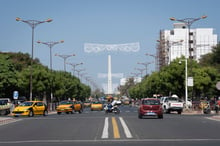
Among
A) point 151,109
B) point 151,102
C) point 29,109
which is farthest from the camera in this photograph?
point 29,109

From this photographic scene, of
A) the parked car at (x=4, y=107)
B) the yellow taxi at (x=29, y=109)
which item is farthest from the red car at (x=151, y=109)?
the parked car at (x=4, y=107)

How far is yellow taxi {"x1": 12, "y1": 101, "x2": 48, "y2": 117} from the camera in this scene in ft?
150

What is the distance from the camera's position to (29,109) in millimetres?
46312

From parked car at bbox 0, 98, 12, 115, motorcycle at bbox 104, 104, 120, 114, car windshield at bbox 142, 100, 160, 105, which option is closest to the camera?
car windshield at bbox 142, 100, 160, 105

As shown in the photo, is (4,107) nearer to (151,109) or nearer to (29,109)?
(29,109)

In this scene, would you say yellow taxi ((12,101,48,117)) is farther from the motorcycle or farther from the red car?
the red car

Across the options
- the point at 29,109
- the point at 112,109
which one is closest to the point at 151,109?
the point at 29,109

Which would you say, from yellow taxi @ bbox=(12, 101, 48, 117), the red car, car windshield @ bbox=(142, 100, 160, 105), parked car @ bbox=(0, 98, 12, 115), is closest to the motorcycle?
yellow taxi @ bbox=(12, 101, 48, 117)

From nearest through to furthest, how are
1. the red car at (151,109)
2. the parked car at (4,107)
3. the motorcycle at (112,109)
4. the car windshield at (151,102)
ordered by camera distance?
1. the red car at (151,109)
2. the car windshield at (151,102)
3. the parked car at (4,107)
4. the motorcycle at (112,109)

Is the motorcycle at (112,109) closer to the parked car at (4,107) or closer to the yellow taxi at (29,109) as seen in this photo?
the yellow taxi at (29,109)

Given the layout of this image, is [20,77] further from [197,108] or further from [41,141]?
[41,141]

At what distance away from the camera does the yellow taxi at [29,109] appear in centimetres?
4572

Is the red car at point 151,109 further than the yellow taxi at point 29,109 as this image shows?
No

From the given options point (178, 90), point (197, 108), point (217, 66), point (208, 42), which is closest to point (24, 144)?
point (197, 108)
